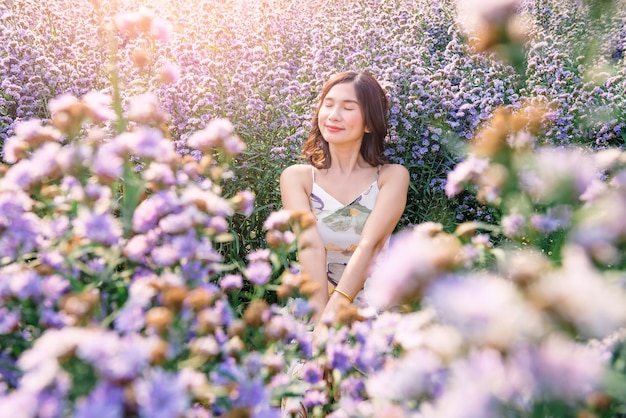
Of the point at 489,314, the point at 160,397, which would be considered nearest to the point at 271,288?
the point at 160,397

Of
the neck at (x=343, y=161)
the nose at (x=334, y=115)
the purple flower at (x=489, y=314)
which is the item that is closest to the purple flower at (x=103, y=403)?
the purple flower at (x=489, y=314)

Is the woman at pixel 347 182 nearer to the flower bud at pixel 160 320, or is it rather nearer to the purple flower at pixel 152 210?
the purple flower at pixel 152 210

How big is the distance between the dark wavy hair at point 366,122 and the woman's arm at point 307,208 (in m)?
0.16

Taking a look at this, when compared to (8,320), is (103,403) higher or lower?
higher

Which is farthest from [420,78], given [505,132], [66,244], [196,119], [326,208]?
[66,244]

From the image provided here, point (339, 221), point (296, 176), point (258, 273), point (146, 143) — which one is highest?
point (146, 143)

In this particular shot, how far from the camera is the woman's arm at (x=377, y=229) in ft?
6.81

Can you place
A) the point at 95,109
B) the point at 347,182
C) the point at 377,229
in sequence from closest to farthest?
the point at 95,109 < the point at 377,229 < the point at 347,182

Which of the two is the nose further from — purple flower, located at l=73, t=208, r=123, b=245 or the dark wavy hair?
purple flower, located at l=73, t=208, r=123, b=245

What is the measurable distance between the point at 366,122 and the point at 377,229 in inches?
22.7

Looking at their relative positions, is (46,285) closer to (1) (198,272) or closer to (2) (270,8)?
(1) (198,272)

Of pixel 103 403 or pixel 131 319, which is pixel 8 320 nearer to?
pixel 131 319

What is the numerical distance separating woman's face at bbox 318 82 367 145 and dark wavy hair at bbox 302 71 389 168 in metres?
0.04

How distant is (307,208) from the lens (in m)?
2.33
